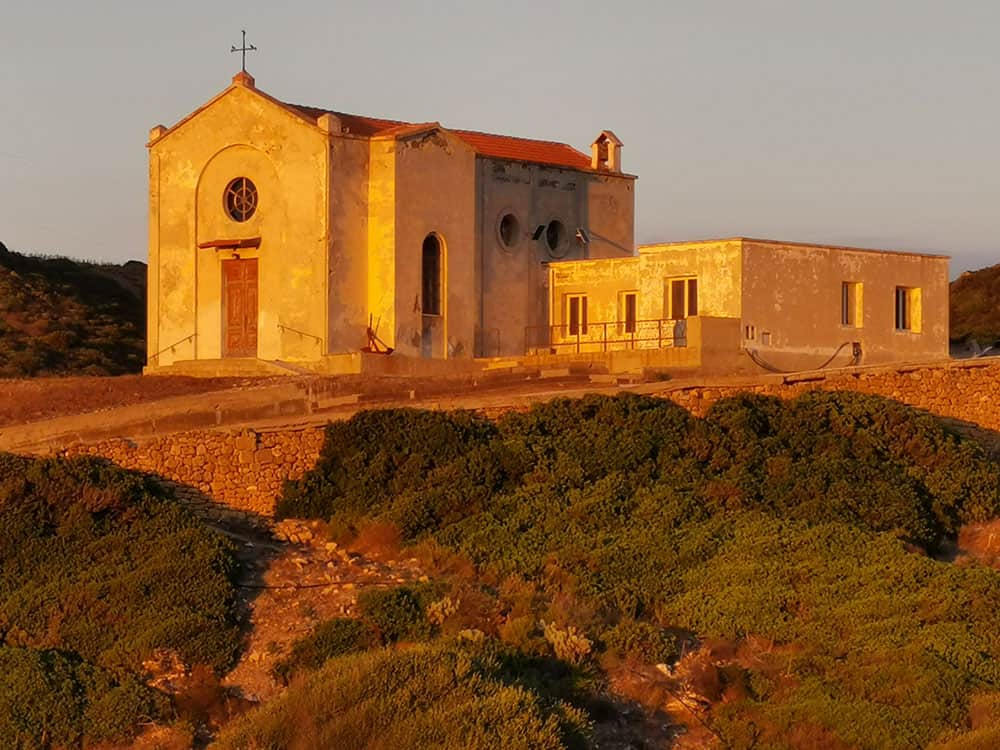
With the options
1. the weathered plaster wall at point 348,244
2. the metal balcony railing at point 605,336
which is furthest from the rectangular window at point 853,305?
the weathered plaster wall at point 348,244

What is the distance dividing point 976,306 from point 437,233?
2793cm

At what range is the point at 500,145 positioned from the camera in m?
46.9

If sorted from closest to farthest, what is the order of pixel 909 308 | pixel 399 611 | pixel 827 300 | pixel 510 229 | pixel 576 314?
1. pixel 399 611
2. pixel 827 300
3. pixel 909 308
4. pixel 576 314
5. pixel 510 229

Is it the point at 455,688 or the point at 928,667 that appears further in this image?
the point at 928,667

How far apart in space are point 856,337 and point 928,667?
1777cm

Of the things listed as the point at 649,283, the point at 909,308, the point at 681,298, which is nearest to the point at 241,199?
the point at 649,283

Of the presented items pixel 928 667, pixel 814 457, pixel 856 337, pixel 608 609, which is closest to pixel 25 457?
pixel 608 609

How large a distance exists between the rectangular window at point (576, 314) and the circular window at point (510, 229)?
1.79 metres

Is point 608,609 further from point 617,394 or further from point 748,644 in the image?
point 617,394

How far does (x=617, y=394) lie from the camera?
33.3 meters

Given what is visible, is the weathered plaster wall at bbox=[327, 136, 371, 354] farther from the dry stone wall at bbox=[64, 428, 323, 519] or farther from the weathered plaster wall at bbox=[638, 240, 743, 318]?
the dry stone wall at bbox=[64, 428, 323, 519]

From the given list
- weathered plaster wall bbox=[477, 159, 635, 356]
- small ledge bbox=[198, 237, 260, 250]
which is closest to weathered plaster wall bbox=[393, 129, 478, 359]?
weathered plaster wall bbox=[477, 159, 635, 356]

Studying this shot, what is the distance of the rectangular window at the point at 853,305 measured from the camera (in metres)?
41.9

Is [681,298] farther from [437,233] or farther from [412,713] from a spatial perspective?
[412,713]
